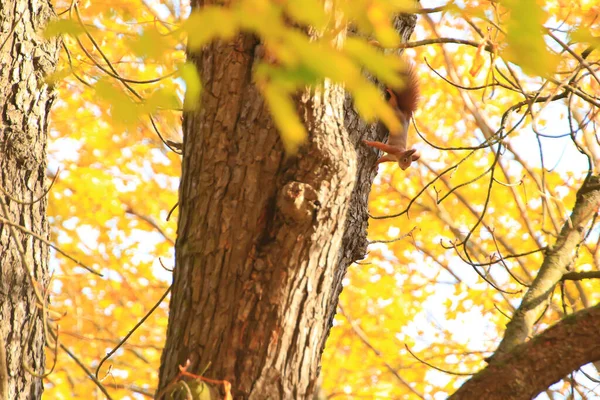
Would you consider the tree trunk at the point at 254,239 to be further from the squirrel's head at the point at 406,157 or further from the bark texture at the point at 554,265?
the bark texture at the point at 554,265

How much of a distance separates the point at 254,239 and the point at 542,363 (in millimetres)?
839

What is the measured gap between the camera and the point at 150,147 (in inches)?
215

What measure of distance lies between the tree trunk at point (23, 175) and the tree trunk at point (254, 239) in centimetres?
73

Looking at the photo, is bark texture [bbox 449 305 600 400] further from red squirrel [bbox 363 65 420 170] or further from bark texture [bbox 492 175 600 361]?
red squirrel [bbox 363 65 420 170]

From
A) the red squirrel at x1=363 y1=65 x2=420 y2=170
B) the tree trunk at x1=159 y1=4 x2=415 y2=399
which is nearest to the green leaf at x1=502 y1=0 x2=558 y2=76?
the tree trunk at x1=159 y1=4 x2=415 y2=399

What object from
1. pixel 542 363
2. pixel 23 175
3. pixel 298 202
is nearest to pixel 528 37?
pixel 298 202

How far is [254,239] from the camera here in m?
1.59

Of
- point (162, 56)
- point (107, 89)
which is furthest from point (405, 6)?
point (107, 89)

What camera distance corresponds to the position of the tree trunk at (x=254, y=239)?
154 cm

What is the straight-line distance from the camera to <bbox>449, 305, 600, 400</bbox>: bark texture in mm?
1625

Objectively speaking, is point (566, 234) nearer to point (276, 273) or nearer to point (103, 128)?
point (276, 273)

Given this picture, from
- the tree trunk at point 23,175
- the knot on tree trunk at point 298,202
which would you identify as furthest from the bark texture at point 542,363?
the tree trunk at point 23,175

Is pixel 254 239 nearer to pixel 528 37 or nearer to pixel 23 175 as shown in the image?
pixel 528 37

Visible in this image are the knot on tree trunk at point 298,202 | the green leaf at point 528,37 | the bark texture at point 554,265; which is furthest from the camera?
the bark texture at point 554,265
